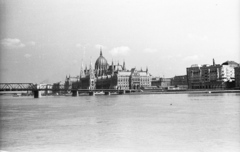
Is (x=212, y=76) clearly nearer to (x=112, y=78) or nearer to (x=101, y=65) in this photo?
(x=112, y=78)

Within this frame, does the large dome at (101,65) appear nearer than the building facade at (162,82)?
No

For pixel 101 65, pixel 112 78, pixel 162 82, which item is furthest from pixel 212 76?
pixel 101 65

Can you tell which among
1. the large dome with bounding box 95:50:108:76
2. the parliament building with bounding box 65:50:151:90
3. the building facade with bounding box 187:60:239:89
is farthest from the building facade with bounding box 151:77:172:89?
the building facade with bounding box 187:60:239:89

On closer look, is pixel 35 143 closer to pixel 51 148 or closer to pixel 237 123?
pixel 51 148

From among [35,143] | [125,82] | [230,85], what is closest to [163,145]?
[35,143]

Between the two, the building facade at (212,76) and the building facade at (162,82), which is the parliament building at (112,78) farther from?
the building facade at (212,76)

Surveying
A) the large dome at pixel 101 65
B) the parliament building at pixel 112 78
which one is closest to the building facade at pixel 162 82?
the parliament building at pixel 112 78
